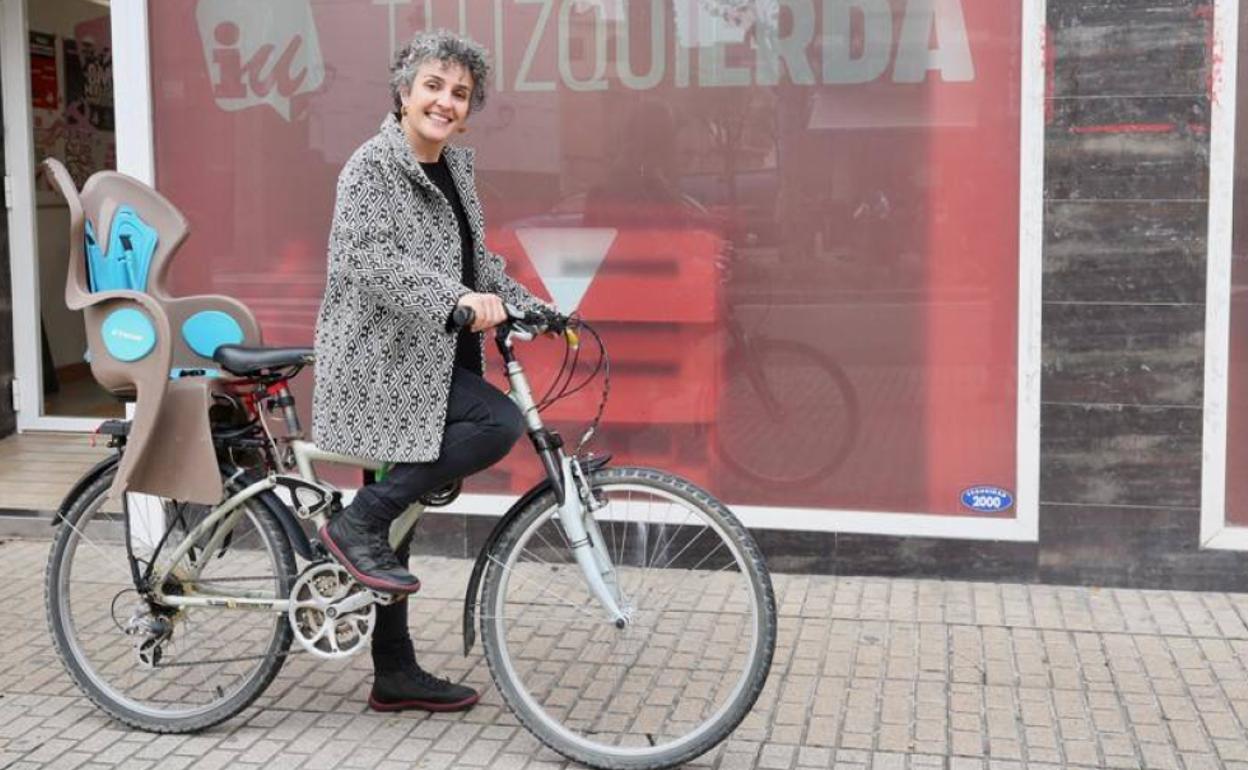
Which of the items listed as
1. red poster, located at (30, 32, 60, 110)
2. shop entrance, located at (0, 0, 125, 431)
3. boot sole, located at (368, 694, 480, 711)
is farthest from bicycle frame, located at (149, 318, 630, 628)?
red poster, located at (30, 32, 60, 110)

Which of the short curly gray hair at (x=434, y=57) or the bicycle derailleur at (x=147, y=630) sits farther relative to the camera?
the bicycle derailleur at (x=147, y=630)

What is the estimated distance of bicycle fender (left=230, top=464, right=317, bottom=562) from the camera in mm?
4281

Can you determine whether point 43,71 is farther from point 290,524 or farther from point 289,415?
point 290,524

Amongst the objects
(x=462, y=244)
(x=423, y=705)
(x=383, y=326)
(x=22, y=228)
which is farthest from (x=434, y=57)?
(x=22, y=228)

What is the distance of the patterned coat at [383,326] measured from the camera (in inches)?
159

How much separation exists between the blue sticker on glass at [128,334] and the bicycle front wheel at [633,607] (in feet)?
3.78

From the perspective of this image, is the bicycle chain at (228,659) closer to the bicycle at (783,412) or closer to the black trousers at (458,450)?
the black trousers at (458,450)

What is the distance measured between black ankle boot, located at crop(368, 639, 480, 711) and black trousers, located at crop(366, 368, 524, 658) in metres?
0.60

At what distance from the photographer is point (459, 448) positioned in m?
4.12

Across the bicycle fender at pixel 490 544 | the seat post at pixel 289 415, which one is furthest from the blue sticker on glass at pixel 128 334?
the bicycle fender at pixel 490 544

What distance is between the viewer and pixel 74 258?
14.5 feet

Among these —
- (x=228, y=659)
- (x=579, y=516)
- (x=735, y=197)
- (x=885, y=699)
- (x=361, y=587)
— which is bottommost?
(x=885, y=699)

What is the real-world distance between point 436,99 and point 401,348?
0.67 metres

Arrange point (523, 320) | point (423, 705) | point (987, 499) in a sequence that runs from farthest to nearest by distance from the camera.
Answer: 1. point (987, 499)
2. point (423, 705)
3. point (523, 320)
